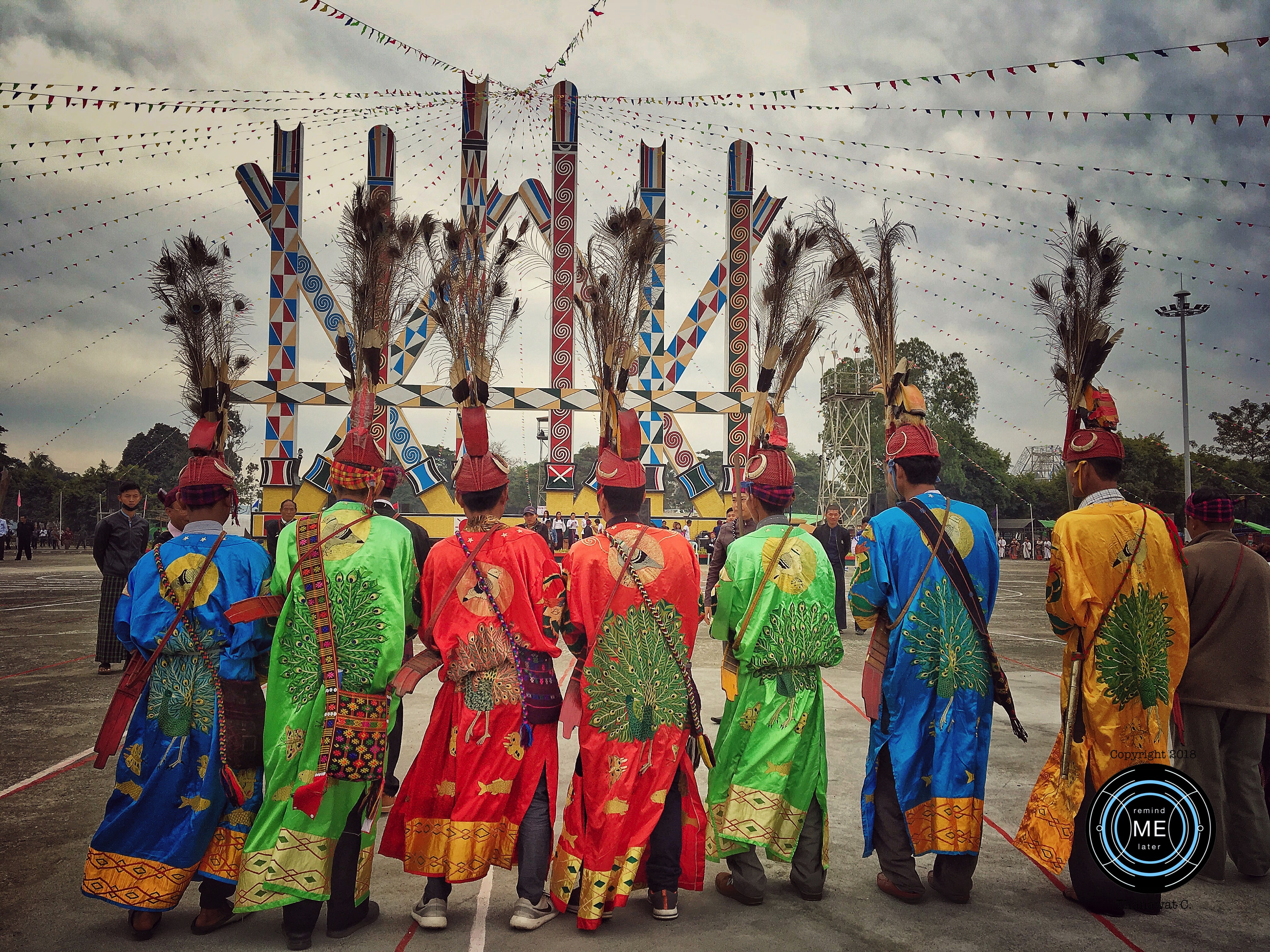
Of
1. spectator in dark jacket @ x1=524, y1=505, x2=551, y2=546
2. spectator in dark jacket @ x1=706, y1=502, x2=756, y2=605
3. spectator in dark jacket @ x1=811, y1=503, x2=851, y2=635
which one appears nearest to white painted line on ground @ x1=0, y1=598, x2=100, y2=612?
spectator in dark jacket @ x1=524, y1=505, x2=551, y2=546

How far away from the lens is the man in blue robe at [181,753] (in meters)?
2.79

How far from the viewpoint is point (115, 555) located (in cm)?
743

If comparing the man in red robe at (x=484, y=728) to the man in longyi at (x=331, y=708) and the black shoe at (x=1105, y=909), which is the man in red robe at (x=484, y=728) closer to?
the man in longyi at (x=331, y=708)

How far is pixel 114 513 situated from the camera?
751 cm

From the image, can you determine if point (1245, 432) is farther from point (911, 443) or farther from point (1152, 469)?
point (911, 443)

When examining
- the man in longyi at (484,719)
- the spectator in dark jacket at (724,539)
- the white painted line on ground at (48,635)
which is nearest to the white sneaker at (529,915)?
the man in longyi at (484,719)

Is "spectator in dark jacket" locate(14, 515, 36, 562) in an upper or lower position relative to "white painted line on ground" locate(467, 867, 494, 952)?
upper

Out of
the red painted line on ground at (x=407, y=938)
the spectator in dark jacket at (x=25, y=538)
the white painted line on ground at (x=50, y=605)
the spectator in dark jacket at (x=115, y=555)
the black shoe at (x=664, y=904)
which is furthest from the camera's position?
the spectator in dark jacket at (x=25, y=538)

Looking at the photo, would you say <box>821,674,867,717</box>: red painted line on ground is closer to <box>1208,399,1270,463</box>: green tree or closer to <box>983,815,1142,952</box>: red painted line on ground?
<box>983,815,1142,952</box>: red painted line on ground

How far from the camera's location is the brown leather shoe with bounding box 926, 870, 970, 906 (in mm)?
3088

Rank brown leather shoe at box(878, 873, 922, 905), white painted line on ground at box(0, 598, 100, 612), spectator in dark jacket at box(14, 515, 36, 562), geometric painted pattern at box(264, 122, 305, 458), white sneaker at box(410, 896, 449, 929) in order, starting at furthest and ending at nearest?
spectator in dark jacket at box(14, 515, 36, 562) → geometric painted pattern at box(264, 122, 305, 458) → white painted line on ground at box(0, 598, 100, 612) → brown leather shoe at box(878, 873, 922, 905) → white sneaker at box(410, 896, 449, 929)

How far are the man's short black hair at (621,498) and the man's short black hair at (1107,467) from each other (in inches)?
74.3

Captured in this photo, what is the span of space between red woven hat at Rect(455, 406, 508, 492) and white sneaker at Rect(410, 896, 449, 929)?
1.47 metres

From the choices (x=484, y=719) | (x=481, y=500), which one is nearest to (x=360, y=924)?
(x=484, y=719)
